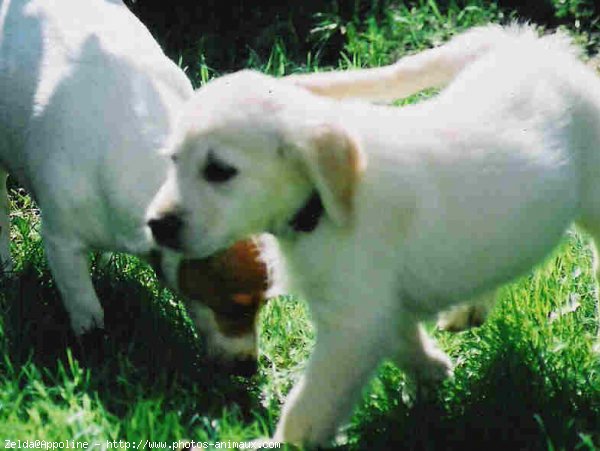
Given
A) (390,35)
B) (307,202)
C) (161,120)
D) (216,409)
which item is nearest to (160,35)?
(390,35)

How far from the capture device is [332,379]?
11.0 feet

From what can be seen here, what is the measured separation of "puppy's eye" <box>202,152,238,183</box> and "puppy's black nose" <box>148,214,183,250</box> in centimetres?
15

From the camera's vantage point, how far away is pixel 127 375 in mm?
4082

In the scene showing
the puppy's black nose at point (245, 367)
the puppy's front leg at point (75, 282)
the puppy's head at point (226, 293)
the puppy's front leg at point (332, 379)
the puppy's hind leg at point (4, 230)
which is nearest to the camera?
the puppy's front leg at point (332, 379)

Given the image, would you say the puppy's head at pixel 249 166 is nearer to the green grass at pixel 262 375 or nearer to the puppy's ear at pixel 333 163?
the puppy's ear at pixel 333 163

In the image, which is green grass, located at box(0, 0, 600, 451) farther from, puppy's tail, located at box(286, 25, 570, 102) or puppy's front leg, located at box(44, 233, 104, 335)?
puppy's tail, located at box(286, 25, 570, 102)

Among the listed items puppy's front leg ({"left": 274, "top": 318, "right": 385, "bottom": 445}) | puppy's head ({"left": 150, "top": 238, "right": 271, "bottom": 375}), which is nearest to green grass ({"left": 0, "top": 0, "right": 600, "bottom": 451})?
puppy's head ({"left": 150, "top": 238, "right": 271, "bottom": 375})

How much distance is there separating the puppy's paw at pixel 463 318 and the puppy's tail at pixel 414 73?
845 millimetres

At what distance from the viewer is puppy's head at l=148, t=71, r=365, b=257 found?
316cm

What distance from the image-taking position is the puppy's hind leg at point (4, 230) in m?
4.95

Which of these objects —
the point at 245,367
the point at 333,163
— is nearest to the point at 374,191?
the point at 333,163

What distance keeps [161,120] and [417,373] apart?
1260mm

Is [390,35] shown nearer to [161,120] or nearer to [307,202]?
[161,120]

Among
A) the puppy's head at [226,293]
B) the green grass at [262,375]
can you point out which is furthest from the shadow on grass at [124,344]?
the puppy's head at [226,293]
